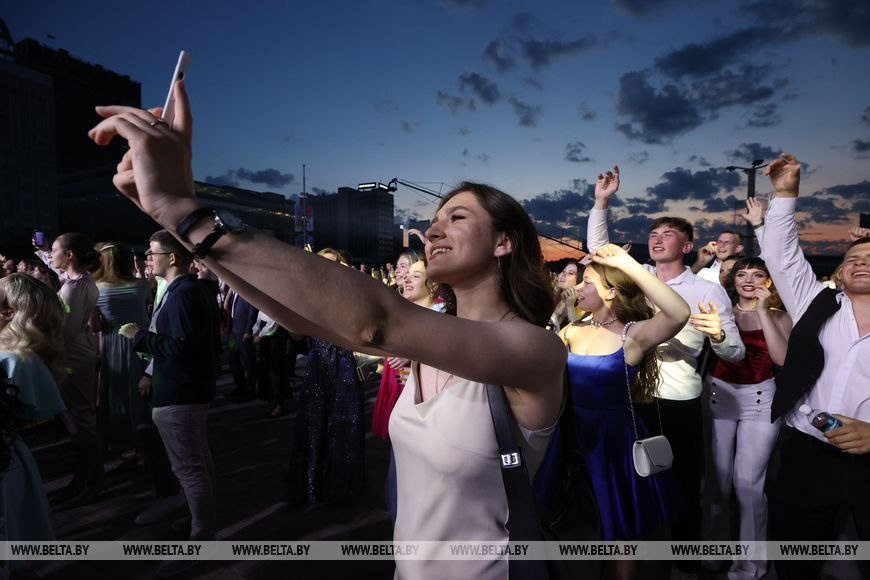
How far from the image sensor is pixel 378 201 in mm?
99375

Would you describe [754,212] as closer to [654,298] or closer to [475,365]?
[654,298]

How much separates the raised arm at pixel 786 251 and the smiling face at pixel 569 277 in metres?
3.54

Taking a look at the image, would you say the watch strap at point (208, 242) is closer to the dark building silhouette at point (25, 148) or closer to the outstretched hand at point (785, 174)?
the outstretched hand at point (785, 174)

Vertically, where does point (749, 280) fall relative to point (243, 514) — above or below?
above

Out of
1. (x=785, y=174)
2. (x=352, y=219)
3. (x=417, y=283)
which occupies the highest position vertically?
(x=352, y=219)

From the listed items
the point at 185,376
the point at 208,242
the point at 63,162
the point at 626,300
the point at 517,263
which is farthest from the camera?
the point at 63,162

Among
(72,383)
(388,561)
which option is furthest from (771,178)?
(72,383)

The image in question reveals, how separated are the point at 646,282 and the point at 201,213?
247 centimetres

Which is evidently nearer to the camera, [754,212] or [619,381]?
[619,381]

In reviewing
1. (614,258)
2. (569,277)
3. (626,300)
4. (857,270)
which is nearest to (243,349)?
(569,277)

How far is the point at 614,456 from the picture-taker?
2617mm

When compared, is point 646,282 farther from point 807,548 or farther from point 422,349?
point 422,349

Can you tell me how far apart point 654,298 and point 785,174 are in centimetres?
98

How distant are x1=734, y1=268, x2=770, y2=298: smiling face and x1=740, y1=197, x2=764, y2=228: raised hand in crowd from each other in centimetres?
70
